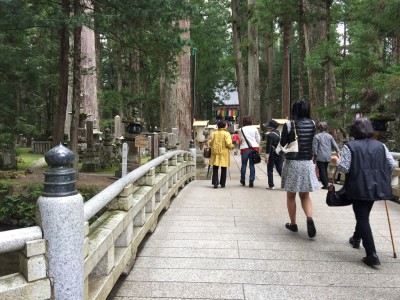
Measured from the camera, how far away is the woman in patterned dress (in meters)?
5.17

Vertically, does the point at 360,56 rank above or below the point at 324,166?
above

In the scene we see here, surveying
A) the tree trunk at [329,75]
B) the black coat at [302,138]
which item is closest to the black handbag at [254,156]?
the tree trunk at [329,75]

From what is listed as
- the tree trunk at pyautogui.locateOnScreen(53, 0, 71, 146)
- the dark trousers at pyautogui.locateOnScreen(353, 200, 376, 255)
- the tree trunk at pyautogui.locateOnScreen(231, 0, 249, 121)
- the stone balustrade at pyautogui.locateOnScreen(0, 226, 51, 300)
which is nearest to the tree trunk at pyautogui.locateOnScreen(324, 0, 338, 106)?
the tree trunk at pyautogui.locateOnScreen(53, 0, 71, 146)

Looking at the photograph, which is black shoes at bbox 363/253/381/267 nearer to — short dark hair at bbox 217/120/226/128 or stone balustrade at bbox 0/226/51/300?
stone balustrade at bbox 0/226/51/300

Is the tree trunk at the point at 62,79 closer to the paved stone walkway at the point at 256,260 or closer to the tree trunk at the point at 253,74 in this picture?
the paved stone walkway at the point at 256,260

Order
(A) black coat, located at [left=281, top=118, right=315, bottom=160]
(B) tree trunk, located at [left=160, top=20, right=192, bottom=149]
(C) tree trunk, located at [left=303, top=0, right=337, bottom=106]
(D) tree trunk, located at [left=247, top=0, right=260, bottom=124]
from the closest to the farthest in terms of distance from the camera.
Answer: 1. (A) black coat, located at [left=281, top=118, right=315, bottom=160]
2. (C) tree trunk, located at [left=303, top=0, right=337, bottom=106]
3. (B) tree trunk, located at [left=160, top=20, right=192, bottom=149]
4. (D) tree trunk, located at [left=247, top=0, right=260, bottom=124]

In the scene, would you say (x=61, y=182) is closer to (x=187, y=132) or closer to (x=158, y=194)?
(x=158, y=194)

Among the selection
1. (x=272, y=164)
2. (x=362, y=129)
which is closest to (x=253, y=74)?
(x=272, y=164)

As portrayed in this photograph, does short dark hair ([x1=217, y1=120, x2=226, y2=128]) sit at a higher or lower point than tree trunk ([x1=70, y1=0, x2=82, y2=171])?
lower

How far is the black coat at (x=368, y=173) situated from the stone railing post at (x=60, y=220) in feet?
9.78

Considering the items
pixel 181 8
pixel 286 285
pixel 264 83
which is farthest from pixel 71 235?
pixel 264 83

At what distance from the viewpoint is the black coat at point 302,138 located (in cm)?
530

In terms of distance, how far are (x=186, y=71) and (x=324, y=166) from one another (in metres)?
6.62

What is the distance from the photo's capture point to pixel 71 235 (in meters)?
2.23
